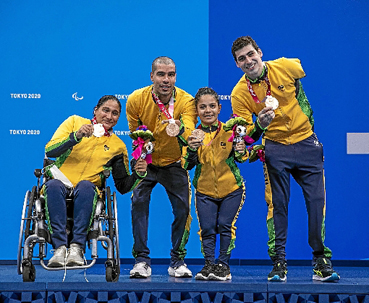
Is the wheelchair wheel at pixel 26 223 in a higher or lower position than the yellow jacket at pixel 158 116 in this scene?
lower

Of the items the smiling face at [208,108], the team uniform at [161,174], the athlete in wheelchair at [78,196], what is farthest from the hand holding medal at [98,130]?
the smiling face at [208,108]

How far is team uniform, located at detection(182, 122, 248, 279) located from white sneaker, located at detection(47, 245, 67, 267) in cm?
100

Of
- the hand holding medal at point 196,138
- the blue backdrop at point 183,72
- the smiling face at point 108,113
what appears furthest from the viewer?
the blue backdrop at point 183,72

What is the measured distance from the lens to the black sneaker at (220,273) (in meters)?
3.68

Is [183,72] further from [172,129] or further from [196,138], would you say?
[196,138]

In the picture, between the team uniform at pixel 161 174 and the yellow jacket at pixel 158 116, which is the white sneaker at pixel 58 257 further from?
the yellow jacket at pixel 158 116

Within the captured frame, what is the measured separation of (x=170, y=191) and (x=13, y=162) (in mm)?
2278

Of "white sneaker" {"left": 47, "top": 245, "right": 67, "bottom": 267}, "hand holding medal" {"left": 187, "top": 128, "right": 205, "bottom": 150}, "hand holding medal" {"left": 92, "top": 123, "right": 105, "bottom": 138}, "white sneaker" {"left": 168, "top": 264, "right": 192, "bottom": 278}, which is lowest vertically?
"white sneaker" {"left": 168, "top": 264, "right": 192, "bottom": 278}

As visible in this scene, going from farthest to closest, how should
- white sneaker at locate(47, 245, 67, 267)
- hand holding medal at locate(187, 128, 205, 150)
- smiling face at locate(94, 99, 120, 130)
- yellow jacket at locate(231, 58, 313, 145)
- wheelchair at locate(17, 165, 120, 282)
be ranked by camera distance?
smiling face at locate(94, 99, 120, 130), yellow jacket at locate(231, 58, 313, 145), hand holding medal at locate(187, 128, 205, 150), wheelchair at locate(17, 165, 120, 282), white sneaker at locate(47, 245, 67, 267)

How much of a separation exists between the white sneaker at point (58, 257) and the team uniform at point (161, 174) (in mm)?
719

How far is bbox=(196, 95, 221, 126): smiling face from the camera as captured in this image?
391 centimetres

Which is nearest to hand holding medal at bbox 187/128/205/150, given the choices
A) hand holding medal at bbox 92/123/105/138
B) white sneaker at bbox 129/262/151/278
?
hand holding medal at bbox 92/123/105/138

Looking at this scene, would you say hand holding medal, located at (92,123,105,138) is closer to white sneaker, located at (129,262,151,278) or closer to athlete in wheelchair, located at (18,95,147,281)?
athlete in wheelchair, located at (18,95,147,281)

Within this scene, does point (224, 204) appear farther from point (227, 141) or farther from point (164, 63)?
point (164, 63)
